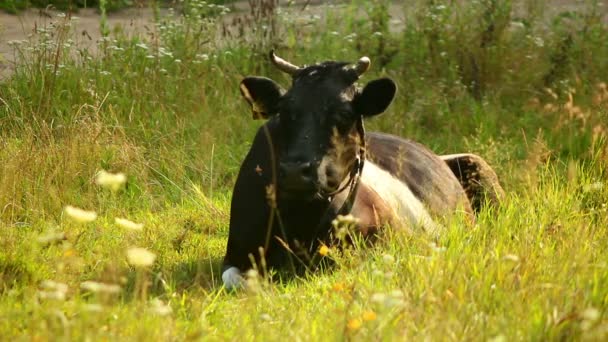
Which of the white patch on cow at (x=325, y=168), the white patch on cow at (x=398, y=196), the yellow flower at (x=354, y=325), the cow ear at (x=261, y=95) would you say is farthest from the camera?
the white patch on cow at (x=398, y=196)

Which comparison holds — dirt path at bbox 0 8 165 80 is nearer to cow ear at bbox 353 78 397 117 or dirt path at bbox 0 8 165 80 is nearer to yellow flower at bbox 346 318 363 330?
cow ear at bbox 353 78 397 117

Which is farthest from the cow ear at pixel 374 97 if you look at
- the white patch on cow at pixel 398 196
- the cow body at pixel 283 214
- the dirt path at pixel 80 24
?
the dirt path at pixel 80 24

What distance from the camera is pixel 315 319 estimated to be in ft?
17.4

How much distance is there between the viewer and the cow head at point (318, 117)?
673cm

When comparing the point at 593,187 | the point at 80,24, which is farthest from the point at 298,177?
the point at 80,24

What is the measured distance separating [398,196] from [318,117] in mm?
1452

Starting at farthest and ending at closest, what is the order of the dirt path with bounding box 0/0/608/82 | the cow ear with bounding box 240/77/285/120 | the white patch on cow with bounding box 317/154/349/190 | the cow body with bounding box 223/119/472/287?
1. the dirt path with bounding box 0/0/608/82
2. the cow ear with bounding box 240/77/285/120
3. the cow body with bounding box 223/119/472/287
4. the white patch on cow with bounding box 317/154/349/190

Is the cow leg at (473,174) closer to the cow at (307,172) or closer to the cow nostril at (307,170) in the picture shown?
the cow at (307,172)

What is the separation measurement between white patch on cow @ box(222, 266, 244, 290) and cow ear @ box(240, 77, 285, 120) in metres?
0.99

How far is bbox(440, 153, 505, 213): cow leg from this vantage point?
9.34 metres

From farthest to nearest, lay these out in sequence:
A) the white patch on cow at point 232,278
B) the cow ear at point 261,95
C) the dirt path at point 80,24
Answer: the dirt path at point 80,24 < the cow ear at point 261,95 < the white patch on cow at point 232,278

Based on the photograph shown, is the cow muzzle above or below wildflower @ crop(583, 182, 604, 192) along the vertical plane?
above

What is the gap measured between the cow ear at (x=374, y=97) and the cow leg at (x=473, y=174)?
2.02m

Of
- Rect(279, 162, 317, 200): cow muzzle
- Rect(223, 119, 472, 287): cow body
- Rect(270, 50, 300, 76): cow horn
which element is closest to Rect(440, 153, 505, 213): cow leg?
Rect(223, 119, 472, 287): cow body
